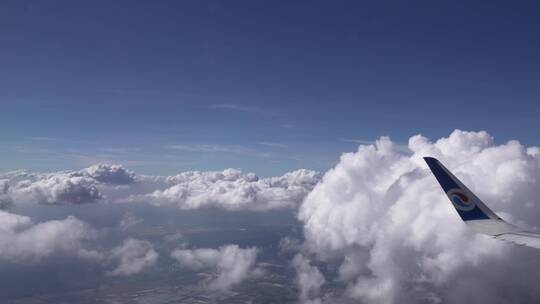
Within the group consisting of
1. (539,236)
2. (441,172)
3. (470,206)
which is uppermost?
(441,172)

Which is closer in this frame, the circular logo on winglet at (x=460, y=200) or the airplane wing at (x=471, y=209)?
the airplane wing at (x=471, y=209)

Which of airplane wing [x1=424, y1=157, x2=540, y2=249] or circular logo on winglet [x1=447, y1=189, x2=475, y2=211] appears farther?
circular logo on winglet [x1=447, y1=189, x2=475, y2=211]

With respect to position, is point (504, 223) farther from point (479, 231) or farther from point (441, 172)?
point (441, 172)

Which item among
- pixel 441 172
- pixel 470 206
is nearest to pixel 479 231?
pixel 470 206

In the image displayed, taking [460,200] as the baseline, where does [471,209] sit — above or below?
below

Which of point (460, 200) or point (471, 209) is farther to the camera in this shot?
point (471, 209)
